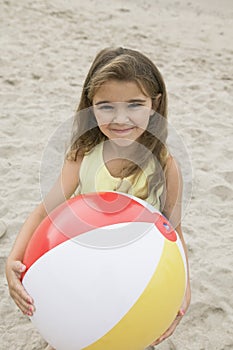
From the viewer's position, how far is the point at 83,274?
6.06 feet

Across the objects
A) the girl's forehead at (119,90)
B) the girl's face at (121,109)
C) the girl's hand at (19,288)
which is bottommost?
the girl's hand at (19,288)

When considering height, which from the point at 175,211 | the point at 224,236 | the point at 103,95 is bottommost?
the point at 224,236

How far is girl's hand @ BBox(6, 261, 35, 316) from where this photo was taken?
2002mm

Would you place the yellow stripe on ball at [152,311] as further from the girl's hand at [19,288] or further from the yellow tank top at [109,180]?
the yellow tank top at [109,180]

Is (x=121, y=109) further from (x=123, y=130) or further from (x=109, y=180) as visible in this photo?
(x=109, y=180)

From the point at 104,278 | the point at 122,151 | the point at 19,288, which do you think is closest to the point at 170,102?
the point at 122,151

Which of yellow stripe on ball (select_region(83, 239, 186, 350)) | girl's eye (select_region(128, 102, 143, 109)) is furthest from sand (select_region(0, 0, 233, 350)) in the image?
girl's eye (select_region(128, 102, 143, 109))

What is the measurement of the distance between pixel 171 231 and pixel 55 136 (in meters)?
2.51

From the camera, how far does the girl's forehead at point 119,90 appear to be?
2150 mm

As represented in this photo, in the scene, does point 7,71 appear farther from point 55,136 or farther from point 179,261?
point 179,261

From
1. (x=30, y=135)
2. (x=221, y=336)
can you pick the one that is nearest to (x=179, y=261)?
(x=221, y=336)

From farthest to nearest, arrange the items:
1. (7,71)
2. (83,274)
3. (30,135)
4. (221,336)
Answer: (7,71), (30,135), (221,336), (83,274)

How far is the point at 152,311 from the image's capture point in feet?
6.25

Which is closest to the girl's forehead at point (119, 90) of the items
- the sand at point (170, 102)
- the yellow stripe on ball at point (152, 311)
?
the yellow stripe on ball at point (152, 311)
